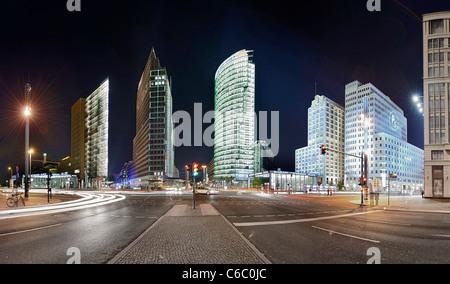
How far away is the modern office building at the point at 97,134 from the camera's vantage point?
485ft

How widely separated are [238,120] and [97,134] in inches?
3370

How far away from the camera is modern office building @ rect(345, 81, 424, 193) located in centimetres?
13512

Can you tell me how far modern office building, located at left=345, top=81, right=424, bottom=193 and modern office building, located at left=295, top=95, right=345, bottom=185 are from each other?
35.2 feet

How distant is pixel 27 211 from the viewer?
17.7 m

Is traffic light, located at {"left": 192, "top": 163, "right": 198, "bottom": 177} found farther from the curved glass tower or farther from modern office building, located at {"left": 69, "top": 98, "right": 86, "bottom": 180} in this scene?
modern office building, located at {"left": 69, "top": 98, "right": 86, "bottom": 180}

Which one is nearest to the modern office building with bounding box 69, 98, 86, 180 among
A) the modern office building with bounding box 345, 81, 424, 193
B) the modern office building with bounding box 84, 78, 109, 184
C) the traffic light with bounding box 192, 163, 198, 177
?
the modern office building with bounding box 84, 78, 109, 184

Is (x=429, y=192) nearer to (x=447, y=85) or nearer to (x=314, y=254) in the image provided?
(x=447, y=85)

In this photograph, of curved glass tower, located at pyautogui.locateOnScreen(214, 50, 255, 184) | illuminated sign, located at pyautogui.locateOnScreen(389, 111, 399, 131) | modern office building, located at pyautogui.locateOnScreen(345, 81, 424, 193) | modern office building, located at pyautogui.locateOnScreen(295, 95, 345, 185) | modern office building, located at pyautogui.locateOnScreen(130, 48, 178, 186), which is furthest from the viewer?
modern office building, located at pyautogui.locateOnScreen(295, 95, 345, 185)

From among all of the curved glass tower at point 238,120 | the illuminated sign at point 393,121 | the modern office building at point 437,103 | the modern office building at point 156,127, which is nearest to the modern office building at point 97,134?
the modern office building at point 156,127

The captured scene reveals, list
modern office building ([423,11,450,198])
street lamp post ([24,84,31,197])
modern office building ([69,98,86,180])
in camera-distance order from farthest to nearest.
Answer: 1. modern office building ([69,98,86,180])
2. modern office building ([423,11,450,198])
3. street lamp post ([24,84,31,197])

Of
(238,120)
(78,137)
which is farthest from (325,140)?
(78,137)

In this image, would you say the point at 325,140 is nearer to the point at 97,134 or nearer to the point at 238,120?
the point at 238,120

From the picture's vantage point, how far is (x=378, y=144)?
136250 mm
